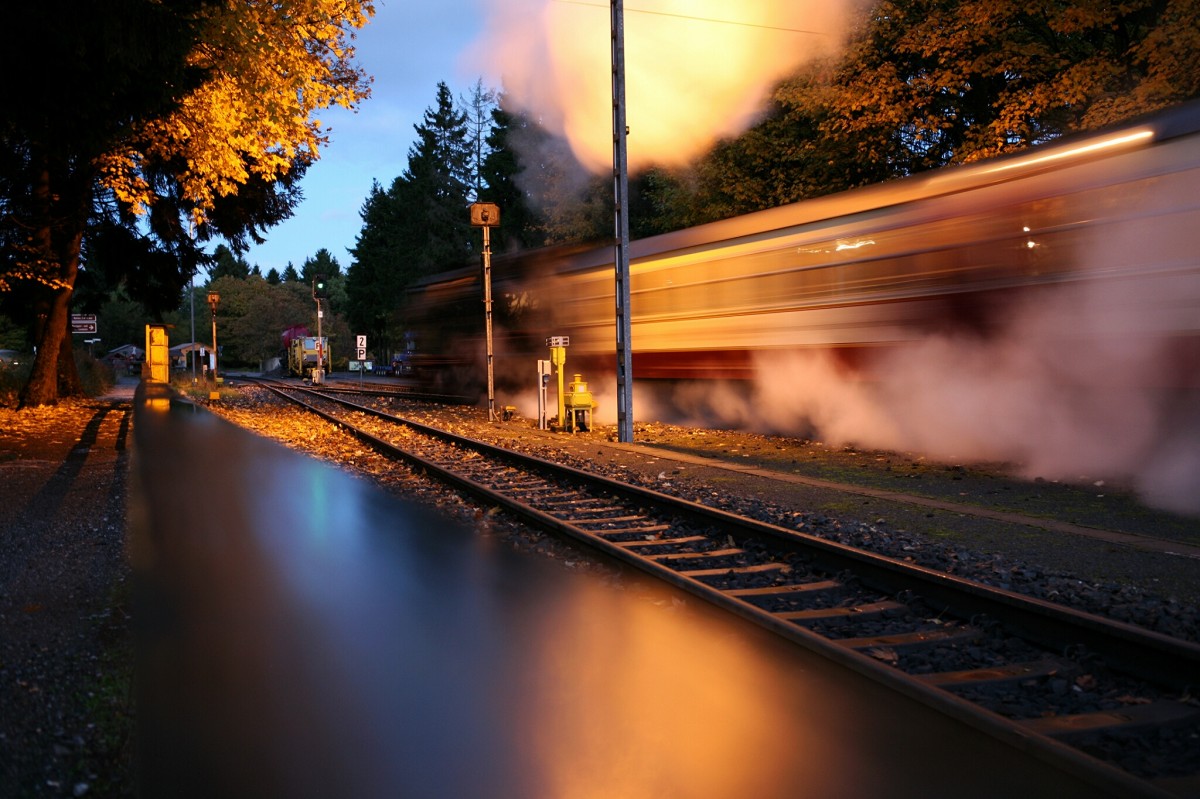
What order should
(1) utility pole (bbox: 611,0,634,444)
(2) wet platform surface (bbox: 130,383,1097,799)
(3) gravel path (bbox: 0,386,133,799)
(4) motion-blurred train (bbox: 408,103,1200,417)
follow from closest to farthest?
(2) wet platform surface (bbox: 130,383,1097,799)
(3) gravel path (bbox: 0,386,133,799)
(4) motion-blurred train (bbox: 408,103,1200,417)
(1) utility pole (bbox: 611,0,634,444)

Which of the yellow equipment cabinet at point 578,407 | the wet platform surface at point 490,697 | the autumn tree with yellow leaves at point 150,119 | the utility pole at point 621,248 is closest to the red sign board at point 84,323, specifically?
the autumn tree with yellow leaves at point 150,119

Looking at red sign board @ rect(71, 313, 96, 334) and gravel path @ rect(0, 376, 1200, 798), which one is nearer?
gravel path @ rect(0, 376, 1200, 798)

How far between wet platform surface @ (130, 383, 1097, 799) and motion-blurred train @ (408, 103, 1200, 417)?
6.50 meters

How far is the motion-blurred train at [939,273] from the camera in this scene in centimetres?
902

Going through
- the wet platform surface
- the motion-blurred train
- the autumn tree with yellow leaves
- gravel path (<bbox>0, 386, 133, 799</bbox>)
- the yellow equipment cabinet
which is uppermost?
the autumn tree with yellow leaves

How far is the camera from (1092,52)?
1972cm

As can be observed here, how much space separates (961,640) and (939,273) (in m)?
7.96

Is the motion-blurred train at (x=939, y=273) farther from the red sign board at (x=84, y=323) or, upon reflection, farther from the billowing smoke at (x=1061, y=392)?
the red sign board at (x=84, y=323)

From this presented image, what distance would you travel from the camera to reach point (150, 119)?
15.2m

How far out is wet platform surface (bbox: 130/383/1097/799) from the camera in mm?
3305

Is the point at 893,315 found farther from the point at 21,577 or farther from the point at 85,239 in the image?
the point at 85,239

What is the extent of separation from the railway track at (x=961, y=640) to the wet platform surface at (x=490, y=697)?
5.5 inches

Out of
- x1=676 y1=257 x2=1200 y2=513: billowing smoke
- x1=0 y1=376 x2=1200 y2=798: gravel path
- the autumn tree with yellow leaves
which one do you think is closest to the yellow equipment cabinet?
x1=0 y1=376 x2=1200 y2=798: gravel path

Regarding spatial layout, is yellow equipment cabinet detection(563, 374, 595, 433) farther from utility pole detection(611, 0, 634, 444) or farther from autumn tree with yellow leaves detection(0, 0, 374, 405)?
autumn tree with yellow leaves detection(0, 0, 374, 405)
